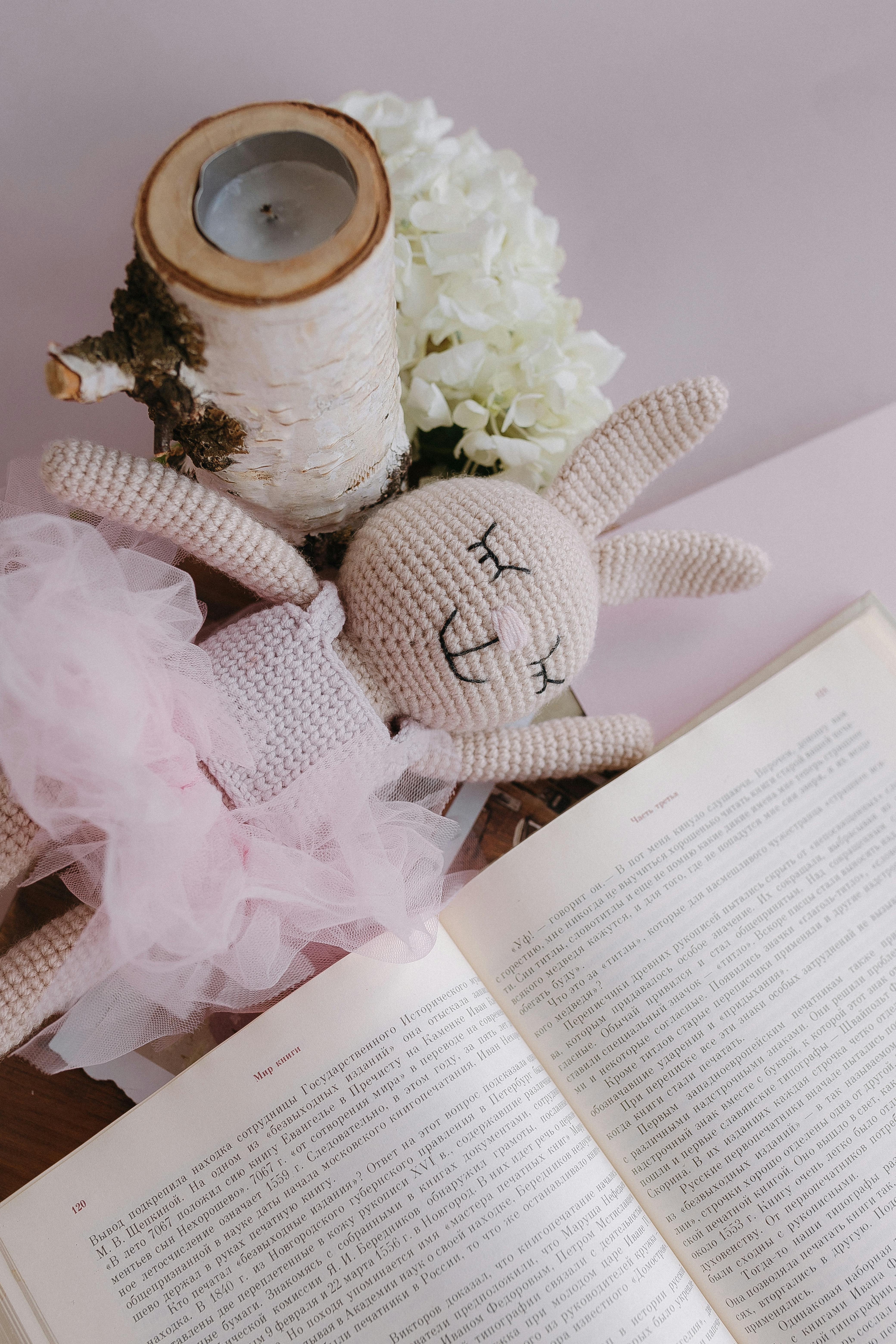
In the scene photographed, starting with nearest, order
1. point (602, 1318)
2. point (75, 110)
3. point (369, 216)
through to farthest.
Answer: point (369, 216) < point (602, 1318) < point (75, 110)

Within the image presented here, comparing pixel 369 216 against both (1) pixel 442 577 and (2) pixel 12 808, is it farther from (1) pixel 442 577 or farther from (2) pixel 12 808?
(2) pixel 12 808

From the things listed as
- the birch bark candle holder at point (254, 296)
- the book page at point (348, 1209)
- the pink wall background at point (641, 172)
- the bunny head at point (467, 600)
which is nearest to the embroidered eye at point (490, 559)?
the bunny head at point (467, 600)

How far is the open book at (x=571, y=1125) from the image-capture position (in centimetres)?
53

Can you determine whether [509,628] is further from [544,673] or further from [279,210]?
[279,210]

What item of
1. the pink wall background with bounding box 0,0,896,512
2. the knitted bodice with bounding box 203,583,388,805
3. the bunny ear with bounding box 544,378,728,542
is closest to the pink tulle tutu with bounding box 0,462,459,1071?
the knitted bodice with bounding box 203,583,388,805

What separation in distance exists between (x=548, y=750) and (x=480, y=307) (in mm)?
320

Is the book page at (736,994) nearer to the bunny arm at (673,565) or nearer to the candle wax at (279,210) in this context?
the bunny arm at (673,565)

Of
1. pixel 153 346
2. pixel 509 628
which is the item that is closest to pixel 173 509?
pixel 153 346

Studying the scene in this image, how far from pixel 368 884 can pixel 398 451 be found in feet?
0.94

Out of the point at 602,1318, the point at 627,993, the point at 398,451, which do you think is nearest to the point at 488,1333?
the point at 602,1318

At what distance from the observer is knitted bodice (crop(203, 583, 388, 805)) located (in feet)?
1.78

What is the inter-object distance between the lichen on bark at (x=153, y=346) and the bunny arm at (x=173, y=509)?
0.15 ft

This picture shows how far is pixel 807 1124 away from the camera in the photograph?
60 cm

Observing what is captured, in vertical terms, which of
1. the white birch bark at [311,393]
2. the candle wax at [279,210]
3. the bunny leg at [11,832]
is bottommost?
the bunny leg at [11,832]
